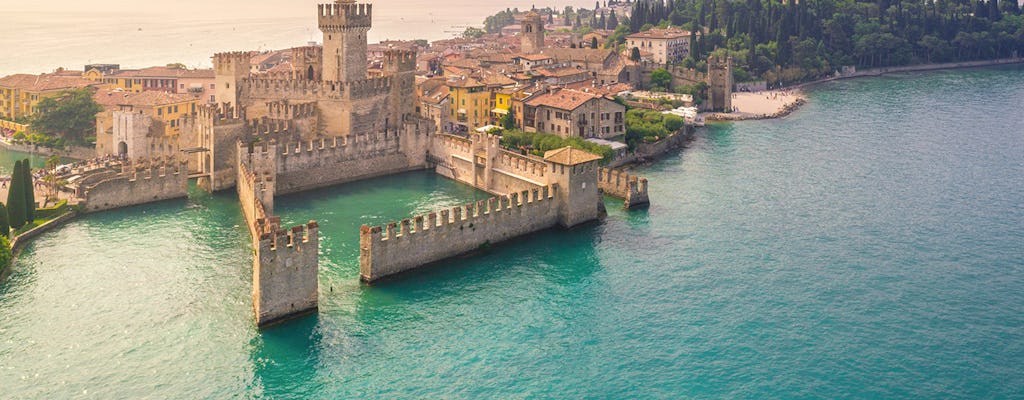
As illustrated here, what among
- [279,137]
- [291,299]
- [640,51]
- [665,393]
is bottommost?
Answer: [665,393]

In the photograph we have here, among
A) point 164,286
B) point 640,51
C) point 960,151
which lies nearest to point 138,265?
point 164,286

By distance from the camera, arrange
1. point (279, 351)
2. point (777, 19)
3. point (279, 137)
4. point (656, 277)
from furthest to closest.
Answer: point (777, 19), point (279, 137), point (656, 277), point (279, 351)

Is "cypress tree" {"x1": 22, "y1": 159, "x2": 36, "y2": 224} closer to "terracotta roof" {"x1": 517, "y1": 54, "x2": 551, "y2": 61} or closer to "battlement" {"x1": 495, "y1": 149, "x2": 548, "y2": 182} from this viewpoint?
A: "battlement" {"x1": 495, "y1": 149, "x2": 548, "y2": 182}

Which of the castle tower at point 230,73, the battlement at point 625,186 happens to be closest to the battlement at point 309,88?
the castle tower at point 230,73

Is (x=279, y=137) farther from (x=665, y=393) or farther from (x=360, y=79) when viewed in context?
(x=665, y=393)

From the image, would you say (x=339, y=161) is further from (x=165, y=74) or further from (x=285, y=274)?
(x=165, y=74)

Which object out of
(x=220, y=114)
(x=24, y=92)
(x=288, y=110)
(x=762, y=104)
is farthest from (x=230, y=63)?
(x=762, y=104)
